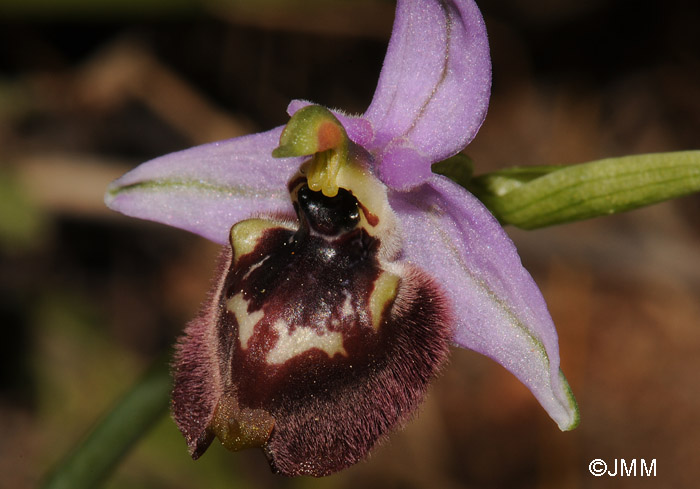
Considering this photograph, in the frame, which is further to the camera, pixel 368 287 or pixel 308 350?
pixel 368 287

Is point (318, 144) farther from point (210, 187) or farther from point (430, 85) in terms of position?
point (210, 187)

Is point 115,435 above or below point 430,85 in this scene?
below

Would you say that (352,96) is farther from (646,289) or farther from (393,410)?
(393,410)

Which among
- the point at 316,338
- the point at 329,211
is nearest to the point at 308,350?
the point at 316,338

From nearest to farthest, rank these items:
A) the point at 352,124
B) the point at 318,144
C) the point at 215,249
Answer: the point at 318,144 < the point at 352,124 < the point at 215,249

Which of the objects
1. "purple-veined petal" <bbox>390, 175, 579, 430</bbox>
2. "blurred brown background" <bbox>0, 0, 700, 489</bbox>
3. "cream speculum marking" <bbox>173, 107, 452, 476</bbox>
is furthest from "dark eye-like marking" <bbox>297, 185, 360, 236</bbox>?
"blurred brown background" <bbox>0, 0, 700, 489</bbox>

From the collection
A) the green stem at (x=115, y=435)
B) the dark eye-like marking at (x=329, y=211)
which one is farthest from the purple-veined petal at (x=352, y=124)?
the green stem at (x=115, y=435)

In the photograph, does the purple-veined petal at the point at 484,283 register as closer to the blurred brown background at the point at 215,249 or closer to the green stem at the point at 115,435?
the green stem at the point at 115,435
